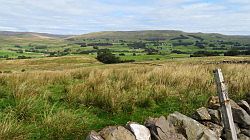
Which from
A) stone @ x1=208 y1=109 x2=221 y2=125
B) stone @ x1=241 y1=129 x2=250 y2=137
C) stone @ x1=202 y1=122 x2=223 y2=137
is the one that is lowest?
stone @ x1=241 y1=129 x2=250 y2=137

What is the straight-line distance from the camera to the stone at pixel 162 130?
21.2 feet

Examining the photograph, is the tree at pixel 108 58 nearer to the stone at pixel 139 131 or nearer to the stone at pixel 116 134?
the stone at pixel 139 131

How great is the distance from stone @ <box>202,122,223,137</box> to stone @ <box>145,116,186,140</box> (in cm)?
109

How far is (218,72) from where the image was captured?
7090mm

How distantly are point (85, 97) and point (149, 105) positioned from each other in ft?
5.70

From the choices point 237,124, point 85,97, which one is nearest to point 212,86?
point 237,124

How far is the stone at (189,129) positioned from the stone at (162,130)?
0.21m

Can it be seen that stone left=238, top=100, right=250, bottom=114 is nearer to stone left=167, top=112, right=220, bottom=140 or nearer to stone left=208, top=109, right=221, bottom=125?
stone left=208, top=109, right=221, bottom=125

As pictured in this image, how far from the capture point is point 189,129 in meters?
6.95

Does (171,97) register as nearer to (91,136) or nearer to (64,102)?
(64,102)

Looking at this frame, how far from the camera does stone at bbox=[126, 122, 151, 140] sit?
6262mm

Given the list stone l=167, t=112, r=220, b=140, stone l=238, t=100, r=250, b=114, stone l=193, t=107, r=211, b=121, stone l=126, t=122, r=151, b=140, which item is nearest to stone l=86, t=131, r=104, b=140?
stone l=126, t=122, r=151, b=140

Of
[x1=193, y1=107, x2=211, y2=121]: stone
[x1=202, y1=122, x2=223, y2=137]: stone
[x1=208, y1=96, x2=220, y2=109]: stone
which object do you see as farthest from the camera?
[x1=208, y1=96, x2=220, y2=109]: stone

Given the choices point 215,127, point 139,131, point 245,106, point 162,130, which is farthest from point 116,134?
point 245,106
